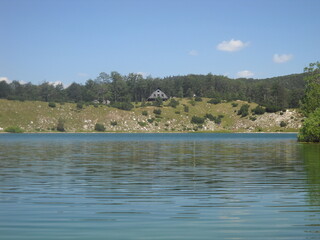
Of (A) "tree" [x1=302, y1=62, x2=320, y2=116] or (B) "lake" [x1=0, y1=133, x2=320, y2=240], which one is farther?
(A) "tree" [x1=302, y1=62, x2=320, y2=116]

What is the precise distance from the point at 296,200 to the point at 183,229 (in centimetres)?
791

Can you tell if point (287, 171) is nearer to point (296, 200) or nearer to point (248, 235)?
point (296, 200)

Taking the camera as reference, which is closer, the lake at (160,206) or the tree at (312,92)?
the lake at (160,206)

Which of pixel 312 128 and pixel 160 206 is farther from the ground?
pixel 312 128

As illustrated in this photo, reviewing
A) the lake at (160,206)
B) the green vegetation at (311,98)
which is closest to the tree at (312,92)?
the green vegetation at (311,98)

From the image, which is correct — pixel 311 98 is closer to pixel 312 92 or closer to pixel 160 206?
Answer: pixel 312 92

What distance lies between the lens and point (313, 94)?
10362cm

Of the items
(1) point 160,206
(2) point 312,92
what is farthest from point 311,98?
(1) point 160,206

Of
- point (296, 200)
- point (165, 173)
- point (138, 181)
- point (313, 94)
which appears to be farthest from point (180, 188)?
point (313, 94)

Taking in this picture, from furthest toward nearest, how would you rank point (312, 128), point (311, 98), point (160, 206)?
point (311, 98), point (312, 128), point (160, 206)

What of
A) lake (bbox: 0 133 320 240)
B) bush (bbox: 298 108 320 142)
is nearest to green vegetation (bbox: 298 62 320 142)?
bush (bbox: 298 108 320 142)

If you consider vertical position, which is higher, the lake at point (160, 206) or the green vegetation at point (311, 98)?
the green vegetation at point (311, 98)

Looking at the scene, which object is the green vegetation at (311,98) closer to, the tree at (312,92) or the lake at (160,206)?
the tree at (312,92)

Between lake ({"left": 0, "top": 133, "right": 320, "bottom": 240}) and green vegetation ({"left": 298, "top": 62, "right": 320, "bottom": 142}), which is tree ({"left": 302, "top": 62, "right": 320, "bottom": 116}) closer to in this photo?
green vegetation ({"left": 298, "top": 62, "right": 320, "bottom": 142})
